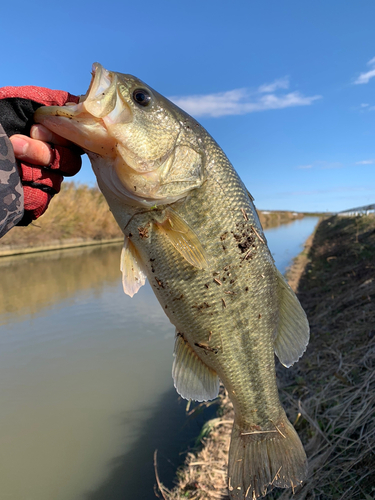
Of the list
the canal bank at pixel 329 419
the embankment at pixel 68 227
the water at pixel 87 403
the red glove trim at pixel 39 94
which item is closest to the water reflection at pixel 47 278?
the water at pixel 87 403

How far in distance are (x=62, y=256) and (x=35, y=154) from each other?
61.4ft

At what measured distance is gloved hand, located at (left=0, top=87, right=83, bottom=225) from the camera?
1808mm

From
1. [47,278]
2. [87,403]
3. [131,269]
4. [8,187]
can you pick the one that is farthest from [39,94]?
[47,278]

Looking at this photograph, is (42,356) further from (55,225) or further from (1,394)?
(55,225)

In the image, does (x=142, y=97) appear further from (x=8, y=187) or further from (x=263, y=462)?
(x=263, y=462)

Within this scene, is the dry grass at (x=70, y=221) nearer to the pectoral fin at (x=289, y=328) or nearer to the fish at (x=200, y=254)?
the fish at (x=200, y=254)

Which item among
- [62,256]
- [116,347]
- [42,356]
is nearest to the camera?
[42,356]

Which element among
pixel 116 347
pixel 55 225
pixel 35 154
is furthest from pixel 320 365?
pixel 55 225

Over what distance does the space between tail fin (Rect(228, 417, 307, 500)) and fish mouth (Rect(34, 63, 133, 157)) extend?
2139mm

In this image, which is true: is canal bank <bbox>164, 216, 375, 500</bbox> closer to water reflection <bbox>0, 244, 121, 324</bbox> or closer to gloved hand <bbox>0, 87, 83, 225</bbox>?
gloved hand <bbox>0, 87, 83, 225</bbox>

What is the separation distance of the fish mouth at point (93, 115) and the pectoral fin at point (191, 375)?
137 cm

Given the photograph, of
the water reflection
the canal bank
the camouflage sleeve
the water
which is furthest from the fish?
the water reflection

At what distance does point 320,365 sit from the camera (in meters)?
5.25

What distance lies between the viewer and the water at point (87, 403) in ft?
12.9
